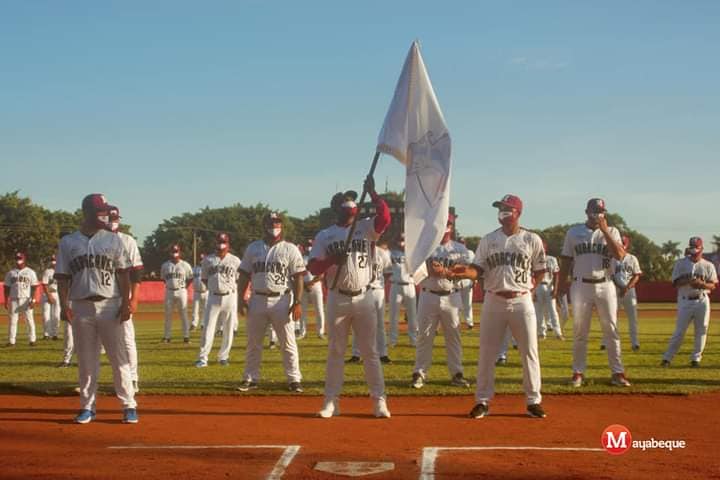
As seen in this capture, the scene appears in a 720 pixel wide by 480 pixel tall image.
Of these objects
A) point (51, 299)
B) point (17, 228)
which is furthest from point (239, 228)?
point (51, 299)

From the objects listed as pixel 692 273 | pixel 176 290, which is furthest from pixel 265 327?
pixel 176 290

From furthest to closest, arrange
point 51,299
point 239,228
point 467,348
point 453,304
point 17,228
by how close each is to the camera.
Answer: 1. point 239,228
2. point 17,228
3. point 51,299
4. point 467,348
5. point 453,304

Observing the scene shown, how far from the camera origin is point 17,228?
75188mm

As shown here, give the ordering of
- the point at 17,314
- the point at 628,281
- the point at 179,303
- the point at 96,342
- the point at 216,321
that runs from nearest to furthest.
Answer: the point at 96,342 → the point at 216,321 → the point at 628,281 → the point at 179,303 → the point at 17,314

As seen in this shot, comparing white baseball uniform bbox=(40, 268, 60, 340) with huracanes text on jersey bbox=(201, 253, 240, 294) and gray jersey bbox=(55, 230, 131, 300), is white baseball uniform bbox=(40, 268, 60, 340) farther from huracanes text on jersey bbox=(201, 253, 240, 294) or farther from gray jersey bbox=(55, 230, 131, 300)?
gray jersey bbox=(55, 230, 131, 300)

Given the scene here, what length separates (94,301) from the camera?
9469 mm

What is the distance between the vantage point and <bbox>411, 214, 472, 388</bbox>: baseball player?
12727mm

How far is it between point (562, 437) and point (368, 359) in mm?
2503

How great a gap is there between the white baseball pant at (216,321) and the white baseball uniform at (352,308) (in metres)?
6.49

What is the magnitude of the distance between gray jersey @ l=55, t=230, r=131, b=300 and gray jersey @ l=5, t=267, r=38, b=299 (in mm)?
15329

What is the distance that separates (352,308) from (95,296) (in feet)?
9.97

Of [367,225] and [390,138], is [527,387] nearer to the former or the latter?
[367,225]

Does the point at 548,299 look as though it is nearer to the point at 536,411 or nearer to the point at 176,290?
the point at 176,290

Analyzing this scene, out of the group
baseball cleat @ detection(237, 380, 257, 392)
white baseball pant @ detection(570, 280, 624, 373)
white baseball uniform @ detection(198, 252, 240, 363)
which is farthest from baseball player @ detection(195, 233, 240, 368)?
white baseball pant @ detection(570, 280, 624, 373)
